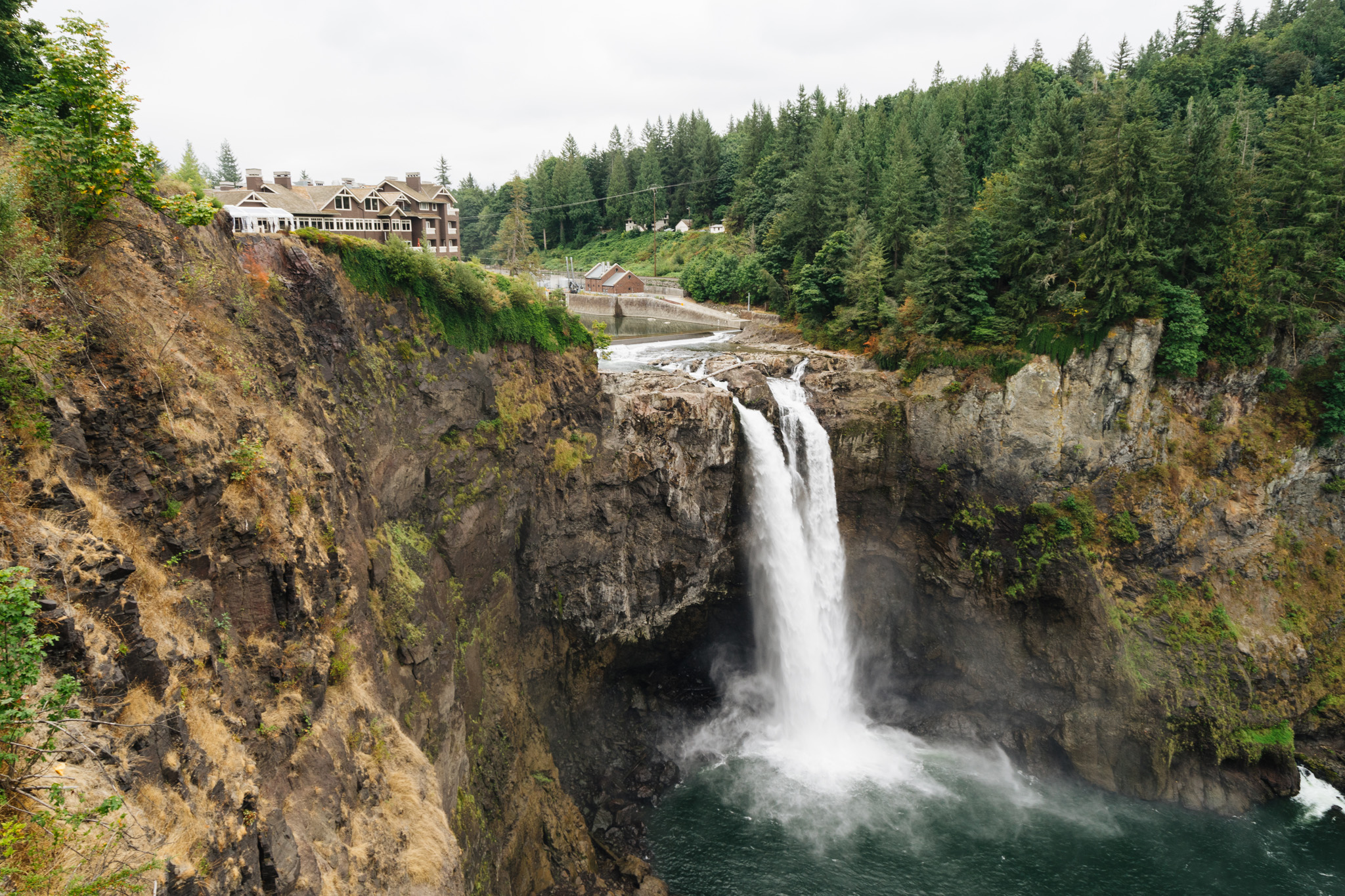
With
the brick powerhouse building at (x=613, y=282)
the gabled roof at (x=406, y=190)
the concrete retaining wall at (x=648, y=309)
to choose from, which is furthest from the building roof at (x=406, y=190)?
the brick powerhouse building at (x=613, y=282)

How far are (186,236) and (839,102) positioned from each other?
94125mm

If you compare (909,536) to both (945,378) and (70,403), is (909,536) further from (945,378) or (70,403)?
(70,403)

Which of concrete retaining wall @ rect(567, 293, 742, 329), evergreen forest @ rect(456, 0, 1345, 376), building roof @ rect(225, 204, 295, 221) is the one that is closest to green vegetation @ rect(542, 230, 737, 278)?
concrete retaining wall @ rect(567, 293, 742, 329)

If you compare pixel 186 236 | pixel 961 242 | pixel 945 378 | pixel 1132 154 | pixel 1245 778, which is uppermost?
pixel 1132 154

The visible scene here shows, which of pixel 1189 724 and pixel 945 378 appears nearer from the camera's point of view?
pixel 1189 724

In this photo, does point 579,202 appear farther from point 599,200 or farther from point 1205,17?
point 1205,17

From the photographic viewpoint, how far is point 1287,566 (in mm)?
34938

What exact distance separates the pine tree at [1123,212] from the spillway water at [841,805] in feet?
50.6

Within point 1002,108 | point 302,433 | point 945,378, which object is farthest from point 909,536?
point 1002,108

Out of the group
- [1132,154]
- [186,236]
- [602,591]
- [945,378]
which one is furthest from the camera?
[945,378]

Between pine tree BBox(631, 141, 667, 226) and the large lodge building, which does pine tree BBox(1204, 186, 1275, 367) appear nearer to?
the large lodge building

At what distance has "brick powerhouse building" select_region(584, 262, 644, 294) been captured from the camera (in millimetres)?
75000

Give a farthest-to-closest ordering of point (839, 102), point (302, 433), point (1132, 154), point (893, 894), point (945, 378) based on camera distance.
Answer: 1. point (839, 102)
2. point (945, 378)
3. point (1132, 154)
4. point (893, 894)
5. point (302, 433)

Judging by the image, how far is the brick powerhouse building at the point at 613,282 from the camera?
75.0m
